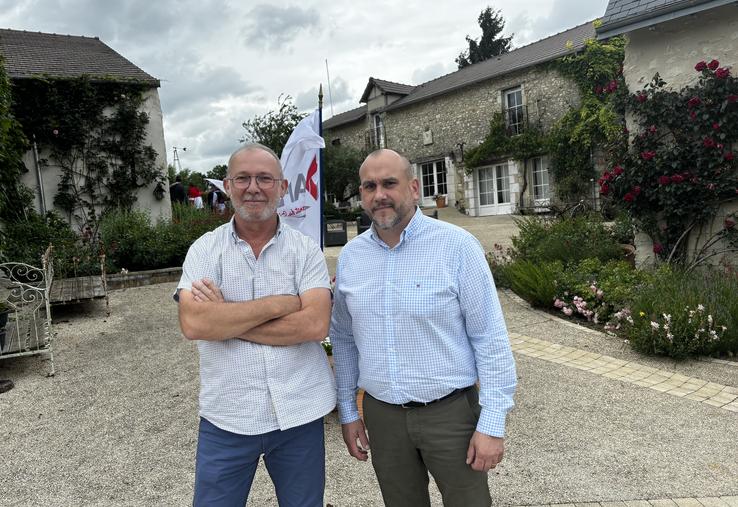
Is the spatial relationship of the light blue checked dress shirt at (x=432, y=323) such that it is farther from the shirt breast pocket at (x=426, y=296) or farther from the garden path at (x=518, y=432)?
the garden path at (x=518, y=432)

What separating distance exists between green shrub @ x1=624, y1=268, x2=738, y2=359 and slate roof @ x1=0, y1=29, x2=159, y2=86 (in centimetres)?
1231

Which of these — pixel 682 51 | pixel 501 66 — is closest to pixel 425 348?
pixel 682 51

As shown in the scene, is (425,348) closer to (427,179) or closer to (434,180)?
(434,180)

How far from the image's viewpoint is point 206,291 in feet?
5.95

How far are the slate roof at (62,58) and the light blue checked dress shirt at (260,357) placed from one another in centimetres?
1241

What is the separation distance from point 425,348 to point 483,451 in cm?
39

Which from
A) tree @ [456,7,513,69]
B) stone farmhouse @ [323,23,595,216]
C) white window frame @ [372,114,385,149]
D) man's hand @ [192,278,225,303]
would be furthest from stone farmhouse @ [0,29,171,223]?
tree @ [456,7,513,69]

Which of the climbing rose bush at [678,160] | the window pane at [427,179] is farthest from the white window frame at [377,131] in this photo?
the climbing rose bush at [678,160]

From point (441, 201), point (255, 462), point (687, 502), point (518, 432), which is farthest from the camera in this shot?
point (441, 201)

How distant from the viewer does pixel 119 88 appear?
12586mm

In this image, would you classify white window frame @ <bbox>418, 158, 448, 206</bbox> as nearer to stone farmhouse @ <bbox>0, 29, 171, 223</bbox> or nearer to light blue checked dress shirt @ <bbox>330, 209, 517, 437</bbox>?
stone farmhouse @ <bbox>0, 29, 171, 223</bbox>

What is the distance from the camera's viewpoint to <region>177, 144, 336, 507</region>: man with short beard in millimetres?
1788

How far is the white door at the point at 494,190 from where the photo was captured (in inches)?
752

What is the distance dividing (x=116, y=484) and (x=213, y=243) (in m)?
1.97
